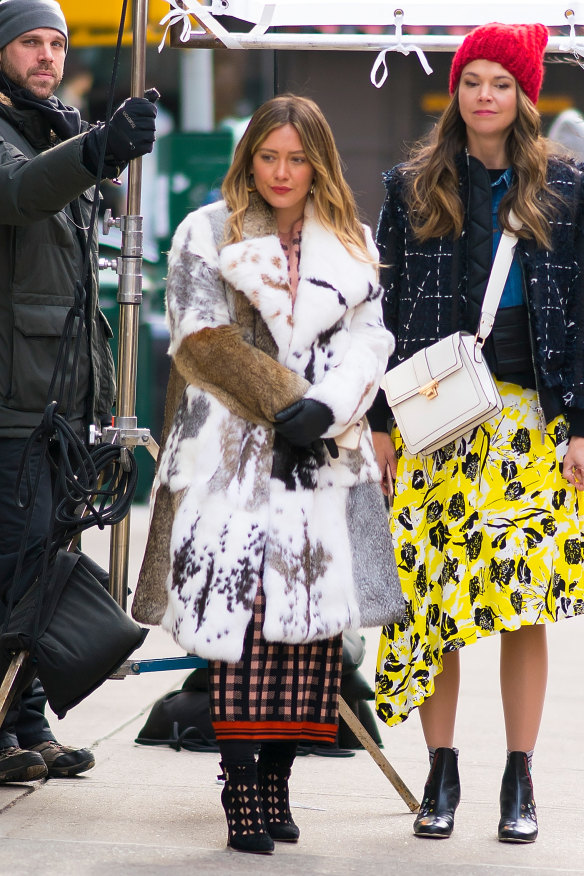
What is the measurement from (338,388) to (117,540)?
1.12 meters

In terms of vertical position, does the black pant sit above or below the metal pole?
below

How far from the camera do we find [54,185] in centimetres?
355

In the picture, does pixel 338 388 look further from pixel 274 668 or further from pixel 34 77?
pixel 34 77

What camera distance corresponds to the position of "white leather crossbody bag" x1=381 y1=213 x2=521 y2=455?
3430 millimetres

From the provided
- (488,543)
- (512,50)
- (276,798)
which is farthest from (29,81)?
(276,798)

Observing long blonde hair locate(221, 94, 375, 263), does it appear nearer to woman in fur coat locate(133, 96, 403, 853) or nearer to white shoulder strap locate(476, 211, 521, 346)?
woman in fur coat locate(133, 96, 403, 853)

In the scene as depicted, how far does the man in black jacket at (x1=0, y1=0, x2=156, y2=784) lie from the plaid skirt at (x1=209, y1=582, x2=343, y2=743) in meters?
0.69

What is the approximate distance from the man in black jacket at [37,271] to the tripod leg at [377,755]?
0.84 meters

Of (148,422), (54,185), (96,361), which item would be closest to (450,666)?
(96,361)

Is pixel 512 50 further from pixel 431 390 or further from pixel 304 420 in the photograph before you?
pixel 304 420

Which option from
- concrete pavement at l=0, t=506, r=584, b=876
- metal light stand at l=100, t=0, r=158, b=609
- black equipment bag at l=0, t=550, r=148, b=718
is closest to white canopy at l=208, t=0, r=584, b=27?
metal light stand at l=100, t=0, r=158, b=609

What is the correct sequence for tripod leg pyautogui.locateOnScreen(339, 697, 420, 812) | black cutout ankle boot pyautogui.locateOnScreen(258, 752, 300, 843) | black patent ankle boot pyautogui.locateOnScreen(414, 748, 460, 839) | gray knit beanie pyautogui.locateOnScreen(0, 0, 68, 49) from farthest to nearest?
1. gray knit beanie pyautogui.locateOnScreen(0, 0, 68, 49)
2. tripod leg pyautogui.locateOnScreen(339, 697, 420, 812)
3. black patent ankle boot pyautogui.locateOnScreen(414, 748, 460, 839)
4. black cutout ankle boot pyautogui.locateOnScreen(258, 752, 300, 843)

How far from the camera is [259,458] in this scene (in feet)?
10.8

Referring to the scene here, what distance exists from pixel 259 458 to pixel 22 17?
62.7 inches
